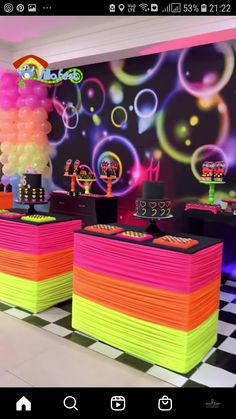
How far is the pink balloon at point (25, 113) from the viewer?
5.57 m

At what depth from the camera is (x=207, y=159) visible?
177 inches

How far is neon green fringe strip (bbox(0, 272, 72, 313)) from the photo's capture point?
312 centimetres

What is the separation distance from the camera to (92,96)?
18.3 feet

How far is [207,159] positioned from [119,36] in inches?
71.4

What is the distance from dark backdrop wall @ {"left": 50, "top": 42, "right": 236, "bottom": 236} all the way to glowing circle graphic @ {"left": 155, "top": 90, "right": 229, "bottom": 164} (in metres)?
0.01

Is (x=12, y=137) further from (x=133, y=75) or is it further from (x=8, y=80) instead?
(x=133, y=75)

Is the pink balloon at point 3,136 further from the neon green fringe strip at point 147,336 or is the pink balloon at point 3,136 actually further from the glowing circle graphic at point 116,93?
the neon green fringe strip at point 147,336

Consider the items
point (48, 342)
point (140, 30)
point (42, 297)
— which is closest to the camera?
point (48, 342)

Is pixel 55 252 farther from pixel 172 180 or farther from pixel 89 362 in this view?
pixel 172 180

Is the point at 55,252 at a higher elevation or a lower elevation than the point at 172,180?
lower

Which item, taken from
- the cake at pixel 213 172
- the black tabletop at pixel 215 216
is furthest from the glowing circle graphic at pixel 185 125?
the black tabletop at pixel 215 216

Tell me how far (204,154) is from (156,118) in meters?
0.85
